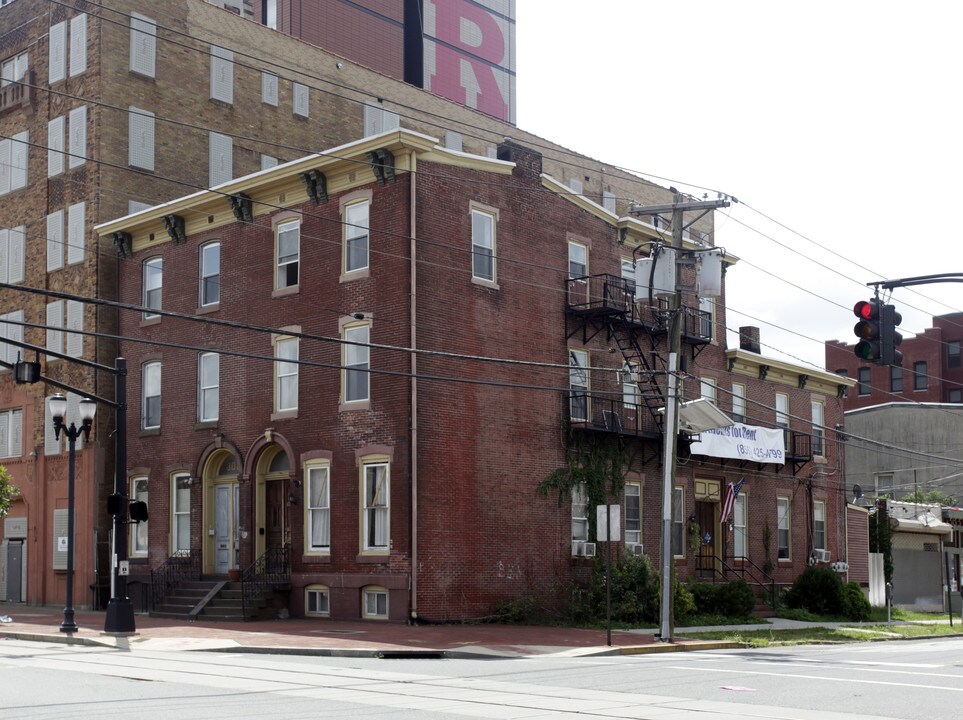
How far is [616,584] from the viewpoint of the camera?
30.3 m

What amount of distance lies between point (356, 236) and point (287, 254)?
8.85 ft

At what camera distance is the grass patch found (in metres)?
27.6

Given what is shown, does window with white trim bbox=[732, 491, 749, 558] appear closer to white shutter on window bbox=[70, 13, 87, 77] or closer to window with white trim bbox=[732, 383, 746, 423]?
window with white trim bbox=[732, 383, 746, 423]

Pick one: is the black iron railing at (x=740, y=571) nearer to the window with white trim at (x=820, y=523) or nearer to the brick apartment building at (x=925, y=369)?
the window with white trim at (x=820, y=523)

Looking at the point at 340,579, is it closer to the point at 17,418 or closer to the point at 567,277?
the point at 567,277

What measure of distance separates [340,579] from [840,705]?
55.4ft

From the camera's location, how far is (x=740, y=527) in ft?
133

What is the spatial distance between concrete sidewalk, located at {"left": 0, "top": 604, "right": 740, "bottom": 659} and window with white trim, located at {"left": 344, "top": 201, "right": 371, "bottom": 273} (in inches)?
345

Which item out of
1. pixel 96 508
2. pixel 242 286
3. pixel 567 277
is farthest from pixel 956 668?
pixel 96 508

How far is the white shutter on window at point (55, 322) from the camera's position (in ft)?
125

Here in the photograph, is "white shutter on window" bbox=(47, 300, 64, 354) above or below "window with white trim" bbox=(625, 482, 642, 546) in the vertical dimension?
above

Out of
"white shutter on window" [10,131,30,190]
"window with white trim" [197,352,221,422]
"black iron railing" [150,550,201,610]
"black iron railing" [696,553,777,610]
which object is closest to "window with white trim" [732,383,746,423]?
"black iron railing" [696,553,777,610]

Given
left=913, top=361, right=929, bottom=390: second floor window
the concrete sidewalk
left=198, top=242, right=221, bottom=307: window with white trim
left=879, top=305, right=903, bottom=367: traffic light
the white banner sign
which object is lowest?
the concrete sidewalk

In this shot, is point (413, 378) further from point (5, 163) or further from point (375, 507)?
point (5, 163)
